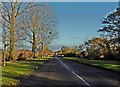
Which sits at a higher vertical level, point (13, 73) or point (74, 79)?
point (13, 73)

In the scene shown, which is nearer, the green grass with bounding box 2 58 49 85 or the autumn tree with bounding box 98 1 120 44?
the green grass with bounding box 2 58 49 85

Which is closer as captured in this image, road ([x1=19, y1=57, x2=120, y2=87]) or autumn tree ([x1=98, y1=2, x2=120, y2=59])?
road ([x1=19, y1=57, x2=120, y2=87])

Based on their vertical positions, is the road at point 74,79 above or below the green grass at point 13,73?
below

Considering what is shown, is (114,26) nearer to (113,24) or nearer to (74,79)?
(113,24)

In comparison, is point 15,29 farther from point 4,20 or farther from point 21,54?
point 21,54

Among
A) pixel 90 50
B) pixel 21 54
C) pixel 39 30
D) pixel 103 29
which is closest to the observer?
pixel 103 29

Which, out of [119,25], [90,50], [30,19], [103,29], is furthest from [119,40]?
[90,50]

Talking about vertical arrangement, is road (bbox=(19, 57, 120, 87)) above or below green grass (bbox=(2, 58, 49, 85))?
below

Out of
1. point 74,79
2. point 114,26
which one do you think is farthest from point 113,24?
point 74,79

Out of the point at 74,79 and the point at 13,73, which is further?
the point at 13,73

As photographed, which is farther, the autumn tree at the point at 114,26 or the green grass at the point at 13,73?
the autumn tree at the point at 114,26

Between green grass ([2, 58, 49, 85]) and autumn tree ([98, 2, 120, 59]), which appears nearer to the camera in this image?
green grass ([2, 58, 49, 85])

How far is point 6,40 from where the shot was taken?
41.3 metres

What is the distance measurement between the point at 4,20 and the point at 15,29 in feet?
8.29
